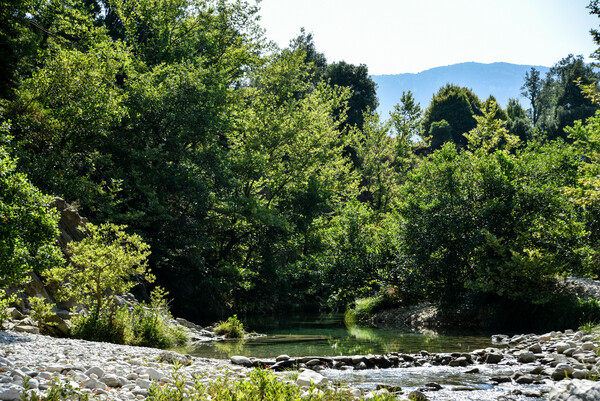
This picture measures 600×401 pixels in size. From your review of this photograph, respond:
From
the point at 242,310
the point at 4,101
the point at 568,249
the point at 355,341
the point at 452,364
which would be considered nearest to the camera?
the point at 452,364

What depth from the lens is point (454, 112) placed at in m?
57.8

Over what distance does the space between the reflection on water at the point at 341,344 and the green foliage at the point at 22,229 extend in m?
4.40

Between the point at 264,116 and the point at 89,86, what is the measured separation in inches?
429

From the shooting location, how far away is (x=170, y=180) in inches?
790

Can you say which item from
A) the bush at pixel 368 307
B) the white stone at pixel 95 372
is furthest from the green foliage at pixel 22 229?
the bush at pixel 368 307

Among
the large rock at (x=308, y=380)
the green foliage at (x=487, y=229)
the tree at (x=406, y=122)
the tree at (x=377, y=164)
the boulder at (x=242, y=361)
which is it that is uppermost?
the tree at (x=406, y=122)

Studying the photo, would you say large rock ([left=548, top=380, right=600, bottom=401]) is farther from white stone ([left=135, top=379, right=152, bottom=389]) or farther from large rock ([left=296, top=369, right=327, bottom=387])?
white stone ([left=135, top=379, right=152, bottom=389])

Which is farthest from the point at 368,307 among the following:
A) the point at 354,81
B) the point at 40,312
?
the point at 354,81

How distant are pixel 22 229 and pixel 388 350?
8.34 meters

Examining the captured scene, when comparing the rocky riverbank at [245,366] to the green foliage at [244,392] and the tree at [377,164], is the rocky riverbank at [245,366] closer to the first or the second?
the green foliage at [244,392]

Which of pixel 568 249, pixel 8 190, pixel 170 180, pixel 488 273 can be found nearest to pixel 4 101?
pixel 170 180

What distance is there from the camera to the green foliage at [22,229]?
6762 millimetres

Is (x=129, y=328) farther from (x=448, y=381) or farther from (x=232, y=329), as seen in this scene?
(x=448, y=381)

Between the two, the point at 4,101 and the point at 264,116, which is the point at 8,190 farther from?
the point at 264,116
